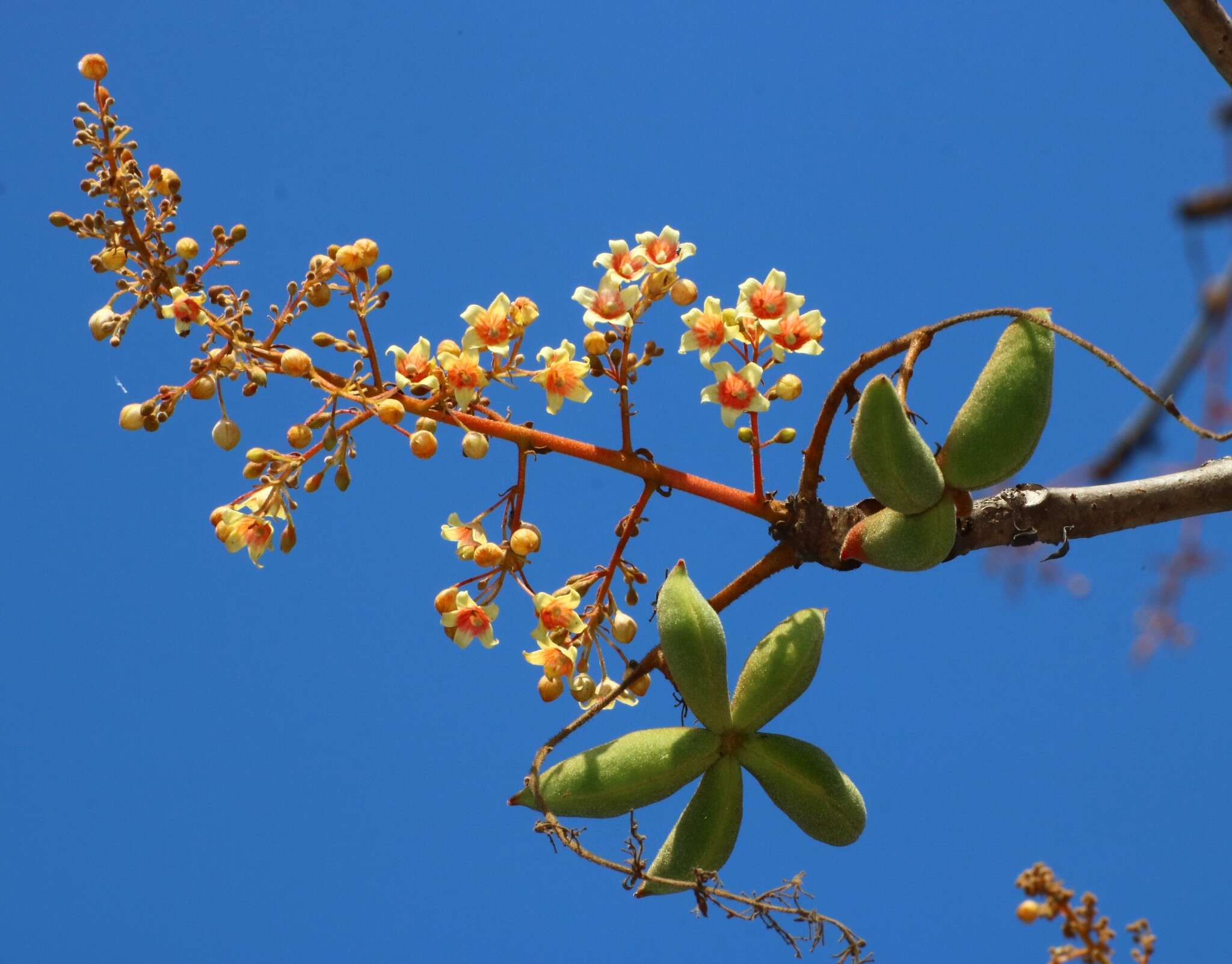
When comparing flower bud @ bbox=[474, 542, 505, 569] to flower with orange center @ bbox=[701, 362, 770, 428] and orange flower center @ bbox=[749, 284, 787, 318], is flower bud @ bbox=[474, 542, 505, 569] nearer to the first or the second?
flower with orange center @ bbox=[701, 362, 770, 428]

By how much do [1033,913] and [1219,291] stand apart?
211 cm

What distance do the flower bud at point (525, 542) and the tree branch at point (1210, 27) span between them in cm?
198

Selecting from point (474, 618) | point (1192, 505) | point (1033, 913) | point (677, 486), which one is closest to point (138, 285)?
point (474, 618)

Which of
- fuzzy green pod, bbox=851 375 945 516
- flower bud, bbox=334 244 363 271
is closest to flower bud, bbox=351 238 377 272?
flower bud, bbox=334 244 363 271

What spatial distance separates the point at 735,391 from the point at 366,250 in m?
0.91

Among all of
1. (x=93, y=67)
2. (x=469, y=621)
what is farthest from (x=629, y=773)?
(x=93, y=67)

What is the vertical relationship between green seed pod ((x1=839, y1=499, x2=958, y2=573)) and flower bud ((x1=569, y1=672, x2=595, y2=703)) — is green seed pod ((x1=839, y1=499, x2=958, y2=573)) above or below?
above

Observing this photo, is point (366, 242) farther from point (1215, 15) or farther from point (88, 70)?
point (1215, 15)

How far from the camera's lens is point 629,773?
290 cm

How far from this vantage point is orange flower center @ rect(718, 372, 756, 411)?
2969 millimetres

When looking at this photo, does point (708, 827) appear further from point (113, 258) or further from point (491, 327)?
point (113, 258)

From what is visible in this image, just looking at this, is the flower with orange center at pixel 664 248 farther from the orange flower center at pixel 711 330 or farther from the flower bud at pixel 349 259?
the flower bud at pixel 349 259

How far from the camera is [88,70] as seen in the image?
2.94 meters

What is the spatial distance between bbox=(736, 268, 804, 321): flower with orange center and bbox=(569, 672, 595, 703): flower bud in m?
0.95
